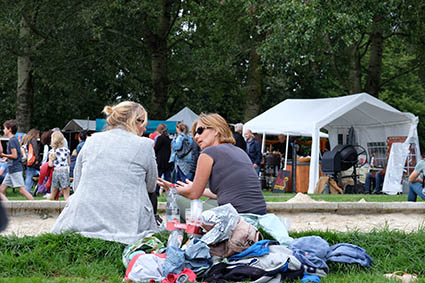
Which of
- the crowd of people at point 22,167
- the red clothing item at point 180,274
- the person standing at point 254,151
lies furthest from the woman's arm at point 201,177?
the person standing at point 254,151

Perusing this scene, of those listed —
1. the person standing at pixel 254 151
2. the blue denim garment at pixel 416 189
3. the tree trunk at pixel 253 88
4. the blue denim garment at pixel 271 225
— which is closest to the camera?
the blue denim garment at pixel 271 225

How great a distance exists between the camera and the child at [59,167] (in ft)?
39.2

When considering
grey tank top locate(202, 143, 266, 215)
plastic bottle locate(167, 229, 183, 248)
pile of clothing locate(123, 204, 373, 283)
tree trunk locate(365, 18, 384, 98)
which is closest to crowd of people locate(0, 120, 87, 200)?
grey tank top locate(202, 143, 266, 215)

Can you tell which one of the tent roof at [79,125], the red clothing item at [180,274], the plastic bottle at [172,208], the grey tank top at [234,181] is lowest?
the red clothing item at [180,274]

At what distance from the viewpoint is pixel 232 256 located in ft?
16.7

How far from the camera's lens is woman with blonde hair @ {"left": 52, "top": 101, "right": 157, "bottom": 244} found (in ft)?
18.7

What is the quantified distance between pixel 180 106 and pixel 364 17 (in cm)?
2491

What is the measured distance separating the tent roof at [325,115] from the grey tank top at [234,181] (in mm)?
11875

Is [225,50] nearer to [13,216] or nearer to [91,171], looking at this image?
[13,216]

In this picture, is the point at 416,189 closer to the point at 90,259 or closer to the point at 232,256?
the point at 232,256

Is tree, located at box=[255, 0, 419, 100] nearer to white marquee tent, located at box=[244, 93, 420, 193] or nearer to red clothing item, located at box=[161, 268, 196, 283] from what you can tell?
white marquee tent, located at box=[244, 93, 420, 193]

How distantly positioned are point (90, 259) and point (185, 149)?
8136 mm

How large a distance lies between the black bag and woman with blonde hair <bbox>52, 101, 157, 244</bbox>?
7567 mm

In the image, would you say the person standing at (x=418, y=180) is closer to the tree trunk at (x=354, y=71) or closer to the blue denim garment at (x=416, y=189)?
the blue denim garment at (x=416, y=189)
